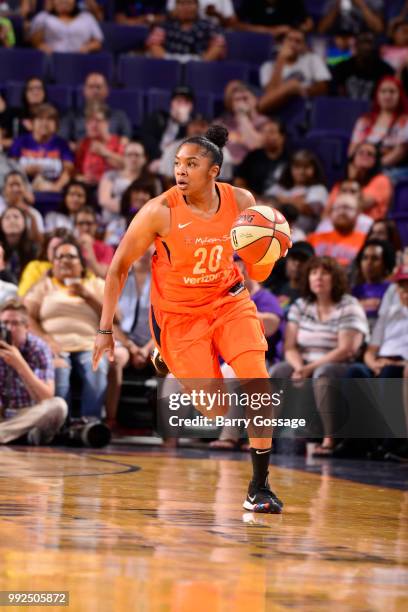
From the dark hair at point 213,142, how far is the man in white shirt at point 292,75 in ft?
22.1

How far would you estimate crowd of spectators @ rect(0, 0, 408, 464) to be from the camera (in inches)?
317

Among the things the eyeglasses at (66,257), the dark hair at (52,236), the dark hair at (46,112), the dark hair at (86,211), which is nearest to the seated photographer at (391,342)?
the eyeglasses at (66,257)

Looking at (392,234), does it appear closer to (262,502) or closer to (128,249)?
(128,249)

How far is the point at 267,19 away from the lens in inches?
509

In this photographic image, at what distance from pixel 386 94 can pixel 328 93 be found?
1574mm

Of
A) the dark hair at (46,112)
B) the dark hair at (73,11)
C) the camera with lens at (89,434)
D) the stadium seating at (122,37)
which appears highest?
the dark hair at (73,11)

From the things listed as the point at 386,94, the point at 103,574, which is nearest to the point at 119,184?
the point at 386,94

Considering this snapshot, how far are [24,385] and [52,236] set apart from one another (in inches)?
57.5

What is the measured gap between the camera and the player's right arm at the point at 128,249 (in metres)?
4.73

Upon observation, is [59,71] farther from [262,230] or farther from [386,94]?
[262,230]

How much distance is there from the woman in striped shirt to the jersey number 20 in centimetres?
327

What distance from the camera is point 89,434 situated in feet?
24.8

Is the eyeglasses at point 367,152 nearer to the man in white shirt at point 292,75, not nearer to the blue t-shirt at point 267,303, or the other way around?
the man in white shirt at point 292,75

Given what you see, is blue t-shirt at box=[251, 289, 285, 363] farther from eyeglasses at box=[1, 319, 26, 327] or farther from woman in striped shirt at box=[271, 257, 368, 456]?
eyeglasses at box=[1, 319, 26, 327]
